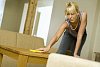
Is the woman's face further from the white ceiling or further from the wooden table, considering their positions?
the white ceiling

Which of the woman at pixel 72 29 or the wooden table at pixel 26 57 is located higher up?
the woman at pixel 72 29

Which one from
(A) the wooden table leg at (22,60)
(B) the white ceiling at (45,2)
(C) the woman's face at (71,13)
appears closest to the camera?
(A) the wooden table leg at (22,60)

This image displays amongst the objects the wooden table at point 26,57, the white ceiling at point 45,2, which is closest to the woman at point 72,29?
the wooden table at point 26,57

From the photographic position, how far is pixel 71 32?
207 cm

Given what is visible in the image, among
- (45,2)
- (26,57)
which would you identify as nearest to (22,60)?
(26,57)

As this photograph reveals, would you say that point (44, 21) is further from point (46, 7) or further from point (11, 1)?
point (11, 1)

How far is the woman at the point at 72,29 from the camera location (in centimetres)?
180

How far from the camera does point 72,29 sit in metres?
2.03

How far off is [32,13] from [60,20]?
2.32 feet

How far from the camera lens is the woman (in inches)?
71.0

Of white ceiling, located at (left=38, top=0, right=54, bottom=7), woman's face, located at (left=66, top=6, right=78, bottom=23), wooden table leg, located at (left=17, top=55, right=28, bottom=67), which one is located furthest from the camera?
white ceiling, located at (left=38, top=0, right=54, bottom=7)

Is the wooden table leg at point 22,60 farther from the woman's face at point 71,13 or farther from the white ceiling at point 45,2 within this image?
the white ceiling at point 45,2

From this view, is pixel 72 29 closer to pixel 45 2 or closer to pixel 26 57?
pixel 26 57

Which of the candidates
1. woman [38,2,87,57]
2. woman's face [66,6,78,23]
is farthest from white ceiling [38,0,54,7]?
woman's face [66,6,78,23]
